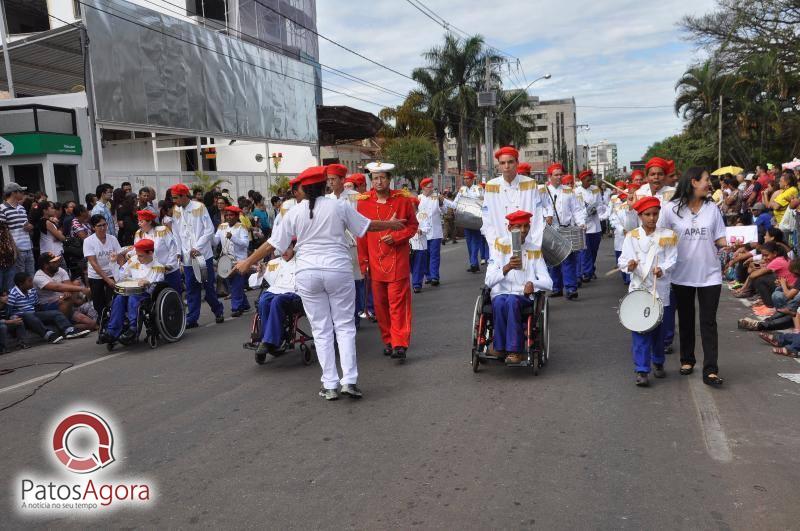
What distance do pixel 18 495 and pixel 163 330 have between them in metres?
4.79

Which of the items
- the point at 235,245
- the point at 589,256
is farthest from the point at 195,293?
the point at 589,256

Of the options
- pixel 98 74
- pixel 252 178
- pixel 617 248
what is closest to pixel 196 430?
pixel 617 248

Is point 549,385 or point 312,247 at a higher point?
point 312,247

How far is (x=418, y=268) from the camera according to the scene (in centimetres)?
1338

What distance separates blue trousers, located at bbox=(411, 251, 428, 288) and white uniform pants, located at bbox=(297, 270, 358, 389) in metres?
6.97

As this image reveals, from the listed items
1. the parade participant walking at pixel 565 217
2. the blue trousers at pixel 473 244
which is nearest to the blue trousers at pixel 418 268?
the blue trousers at pixel 473 244

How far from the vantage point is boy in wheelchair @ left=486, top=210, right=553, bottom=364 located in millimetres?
6680

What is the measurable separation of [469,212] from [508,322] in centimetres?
633

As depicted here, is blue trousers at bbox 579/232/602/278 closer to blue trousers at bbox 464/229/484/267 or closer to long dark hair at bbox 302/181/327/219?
blue trousers at bbox 464/229/484/267

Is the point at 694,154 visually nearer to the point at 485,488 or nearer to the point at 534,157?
the point at 485,488

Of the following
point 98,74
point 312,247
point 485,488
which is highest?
point 98,74

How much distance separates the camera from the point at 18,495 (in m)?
4.48

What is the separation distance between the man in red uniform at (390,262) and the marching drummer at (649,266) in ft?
7.71

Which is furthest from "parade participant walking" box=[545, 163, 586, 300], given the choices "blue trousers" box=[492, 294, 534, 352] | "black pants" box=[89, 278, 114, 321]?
"black pants" box=[89, 278, 114, 321]
